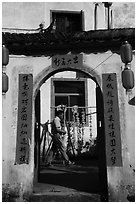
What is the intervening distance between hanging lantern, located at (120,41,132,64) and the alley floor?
350cm

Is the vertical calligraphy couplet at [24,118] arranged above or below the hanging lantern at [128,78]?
below

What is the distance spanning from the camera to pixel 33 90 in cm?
626

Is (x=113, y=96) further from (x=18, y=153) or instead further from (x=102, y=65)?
(x=18, y=153)

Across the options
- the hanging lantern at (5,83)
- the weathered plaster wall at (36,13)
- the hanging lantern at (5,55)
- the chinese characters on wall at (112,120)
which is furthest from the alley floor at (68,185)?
the weathered plaster wall at (36,13)

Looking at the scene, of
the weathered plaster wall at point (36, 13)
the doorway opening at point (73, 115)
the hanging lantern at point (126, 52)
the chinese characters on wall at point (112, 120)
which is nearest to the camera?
the chinese characters on wall at point (112, 120)

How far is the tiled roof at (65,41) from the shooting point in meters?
6.03

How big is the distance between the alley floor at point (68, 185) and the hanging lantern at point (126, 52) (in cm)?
350

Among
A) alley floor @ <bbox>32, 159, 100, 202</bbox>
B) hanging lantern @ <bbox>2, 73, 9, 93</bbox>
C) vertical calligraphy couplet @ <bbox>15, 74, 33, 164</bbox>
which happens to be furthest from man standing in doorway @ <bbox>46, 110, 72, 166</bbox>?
hanging lantern @ <bbox>2, 73, 9, 93</bbox>

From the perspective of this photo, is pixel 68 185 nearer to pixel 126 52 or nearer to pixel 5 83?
pixel 5 83

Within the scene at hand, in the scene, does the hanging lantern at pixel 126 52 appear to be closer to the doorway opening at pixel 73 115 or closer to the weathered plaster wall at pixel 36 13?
the doorway opening at pixel 73 115

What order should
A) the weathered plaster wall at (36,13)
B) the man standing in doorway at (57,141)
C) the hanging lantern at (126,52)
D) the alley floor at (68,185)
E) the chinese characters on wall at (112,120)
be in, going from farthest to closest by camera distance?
the weathered plaster wall at (36,13) → the man standing in doorway at (57,141) → the hanging lantern at (126,52) → the chinese characters on wall at (112,120) → the alley floor at (68,185)

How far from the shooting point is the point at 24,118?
20.0 feet

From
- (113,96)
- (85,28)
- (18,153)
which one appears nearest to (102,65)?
(113,96)

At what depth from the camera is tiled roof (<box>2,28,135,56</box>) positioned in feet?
19.8
